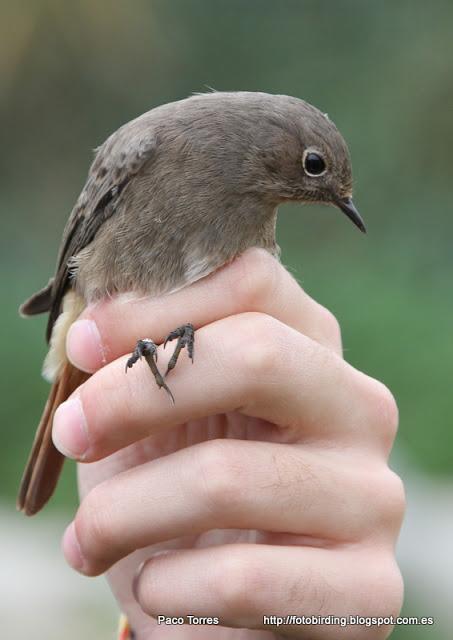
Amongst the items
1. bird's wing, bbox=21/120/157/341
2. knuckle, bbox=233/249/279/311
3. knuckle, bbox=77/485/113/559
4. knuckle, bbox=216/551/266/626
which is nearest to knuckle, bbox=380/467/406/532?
knuckle, bbox=216/551/266/626

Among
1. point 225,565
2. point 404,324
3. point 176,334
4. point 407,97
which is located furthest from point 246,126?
point 407,97

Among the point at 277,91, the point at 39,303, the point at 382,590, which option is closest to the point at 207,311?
the point at 382,590

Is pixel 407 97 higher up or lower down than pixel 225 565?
higher up

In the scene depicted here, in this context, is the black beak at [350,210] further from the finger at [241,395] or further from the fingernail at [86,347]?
the fingernail at [86,347]

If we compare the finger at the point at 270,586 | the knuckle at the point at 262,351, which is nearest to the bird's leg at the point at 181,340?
Result: the knuckle at the point at 262,351

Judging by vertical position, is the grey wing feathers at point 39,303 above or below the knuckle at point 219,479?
above

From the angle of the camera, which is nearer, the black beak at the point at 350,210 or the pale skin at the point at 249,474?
the pale skin at the point at 249,474

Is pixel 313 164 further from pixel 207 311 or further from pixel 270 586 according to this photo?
pixel 270 586

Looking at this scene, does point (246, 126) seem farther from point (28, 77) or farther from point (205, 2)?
point (28, 77)
